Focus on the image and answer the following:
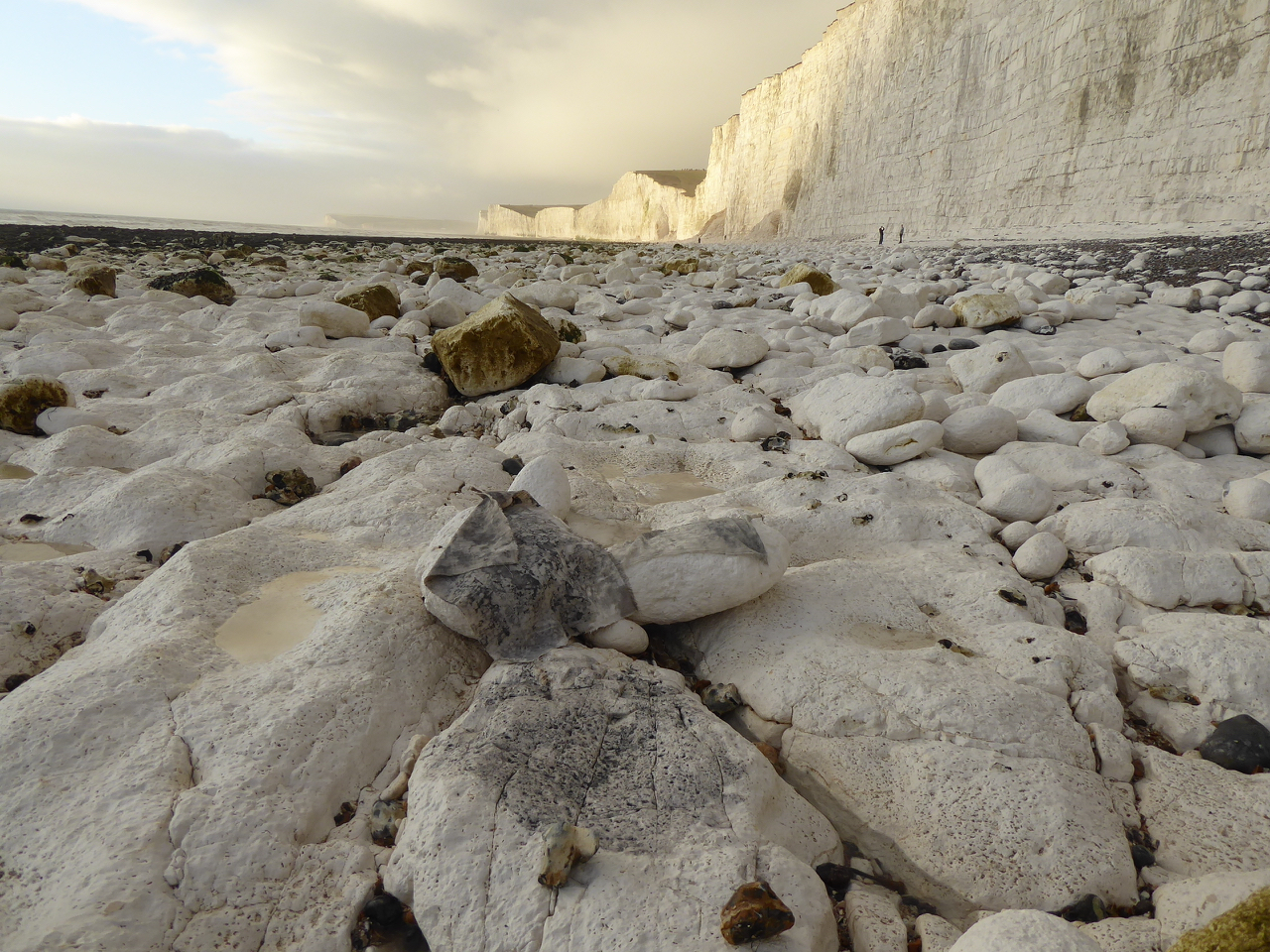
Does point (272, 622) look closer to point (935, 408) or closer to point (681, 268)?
point (935, 408)

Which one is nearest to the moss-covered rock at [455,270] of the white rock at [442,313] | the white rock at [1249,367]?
the white rock at [442,313]

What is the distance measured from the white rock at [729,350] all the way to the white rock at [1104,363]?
1.57 m

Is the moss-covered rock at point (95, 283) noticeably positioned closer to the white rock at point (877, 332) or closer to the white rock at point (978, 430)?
the white rock at point (877, 332)

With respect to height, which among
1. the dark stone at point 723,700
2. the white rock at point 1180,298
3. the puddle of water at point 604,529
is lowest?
the dark stone at point 723,700

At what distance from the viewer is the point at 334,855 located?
3.56ft

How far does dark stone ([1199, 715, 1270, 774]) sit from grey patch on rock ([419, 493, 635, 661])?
123 cm

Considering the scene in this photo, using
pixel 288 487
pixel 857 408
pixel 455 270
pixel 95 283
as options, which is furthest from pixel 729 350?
pixel 95 283

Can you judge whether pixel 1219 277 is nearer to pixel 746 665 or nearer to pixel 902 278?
pixel 902 278

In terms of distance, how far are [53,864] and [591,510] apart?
146cm

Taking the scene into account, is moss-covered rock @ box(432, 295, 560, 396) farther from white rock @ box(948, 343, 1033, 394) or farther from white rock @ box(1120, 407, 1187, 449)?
white rock @ box(1120, 407, 1187, 449)

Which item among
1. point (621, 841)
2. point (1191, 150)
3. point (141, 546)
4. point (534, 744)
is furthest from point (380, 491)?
point (1191, 150)

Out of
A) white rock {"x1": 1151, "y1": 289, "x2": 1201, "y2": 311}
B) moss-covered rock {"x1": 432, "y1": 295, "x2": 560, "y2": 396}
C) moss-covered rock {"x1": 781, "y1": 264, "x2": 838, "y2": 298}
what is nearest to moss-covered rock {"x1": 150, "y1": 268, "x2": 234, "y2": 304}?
moss-covered rock {"x1": 432, "y1": 295, "x2": 560, "y2": 396}

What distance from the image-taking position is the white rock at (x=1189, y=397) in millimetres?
2486

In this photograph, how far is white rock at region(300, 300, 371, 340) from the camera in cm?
427
